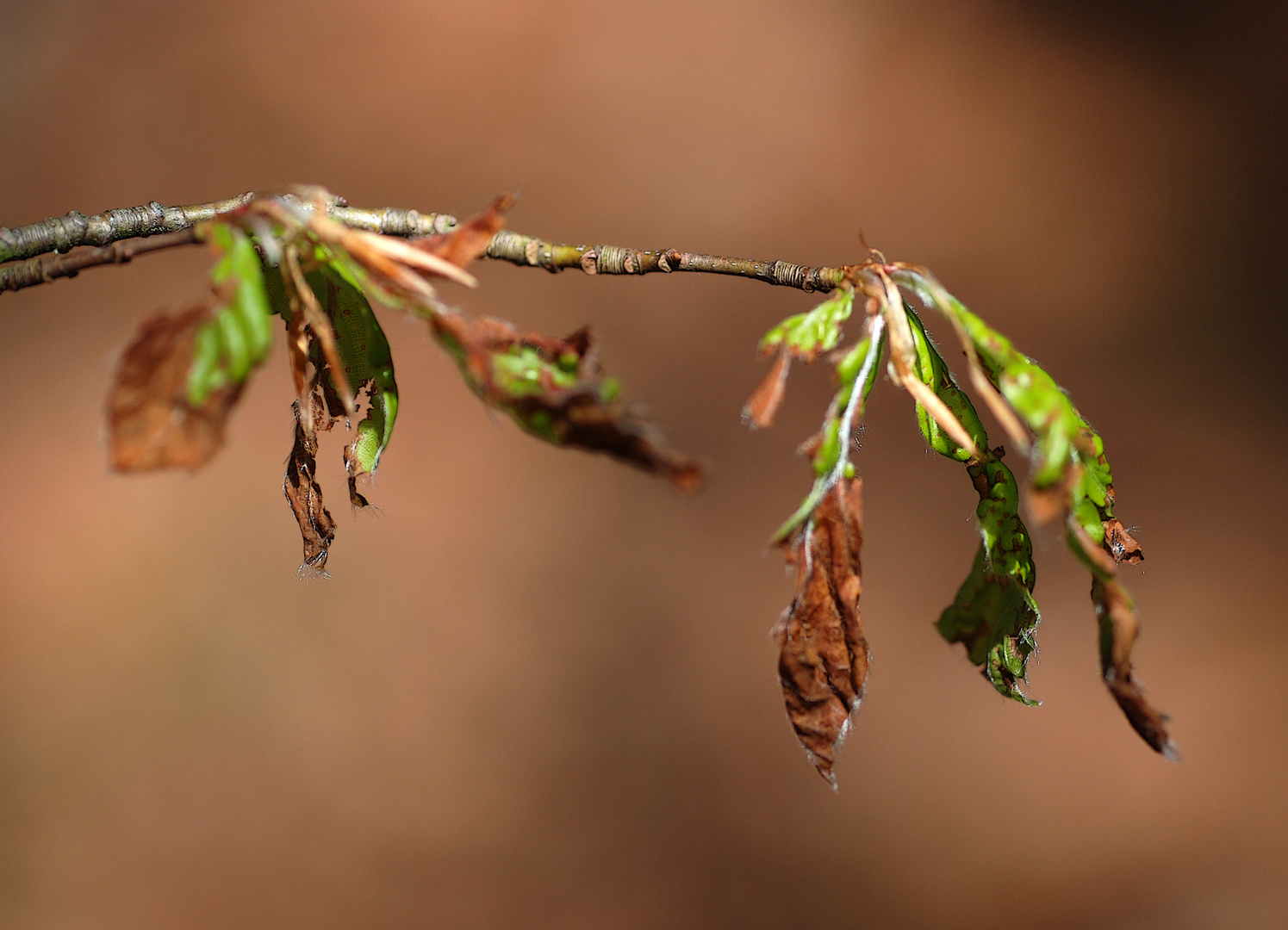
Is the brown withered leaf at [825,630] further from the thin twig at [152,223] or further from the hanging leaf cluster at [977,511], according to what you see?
the thin twig at [152,223]

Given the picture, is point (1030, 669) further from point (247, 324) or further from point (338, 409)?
point (247, 324)

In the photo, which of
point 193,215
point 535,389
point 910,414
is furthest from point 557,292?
point 535,389

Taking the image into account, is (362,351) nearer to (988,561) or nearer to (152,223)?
(152,223)

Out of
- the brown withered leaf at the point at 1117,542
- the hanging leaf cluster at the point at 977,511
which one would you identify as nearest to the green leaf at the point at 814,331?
the hanging leaf cluster at the point at 977,511

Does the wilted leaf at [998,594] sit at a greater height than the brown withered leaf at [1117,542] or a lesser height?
lesser

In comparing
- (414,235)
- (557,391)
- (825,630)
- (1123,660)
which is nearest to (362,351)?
(414,235)

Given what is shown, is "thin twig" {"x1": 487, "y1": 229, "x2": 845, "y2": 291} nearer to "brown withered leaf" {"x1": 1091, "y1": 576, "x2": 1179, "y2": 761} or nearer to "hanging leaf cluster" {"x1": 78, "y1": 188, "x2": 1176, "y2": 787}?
"hanging leaf cluster" {"x1": 78, "y1": 188, "x2": 1176, "y2": 787}
